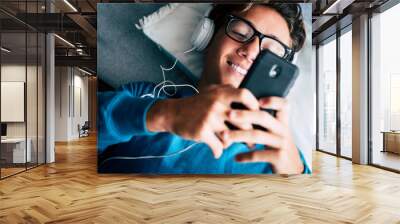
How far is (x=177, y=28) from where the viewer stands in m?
6.13

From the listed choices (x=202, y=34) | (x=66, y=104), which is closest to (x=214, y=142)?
(x=202, y=34)

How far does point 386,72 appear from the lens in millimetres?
7617

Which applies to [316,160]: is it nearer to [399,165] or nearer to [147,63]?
[399,165]

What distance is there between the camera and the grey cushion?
20.0ft

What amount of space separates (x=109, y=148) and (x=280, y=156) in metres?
2.74

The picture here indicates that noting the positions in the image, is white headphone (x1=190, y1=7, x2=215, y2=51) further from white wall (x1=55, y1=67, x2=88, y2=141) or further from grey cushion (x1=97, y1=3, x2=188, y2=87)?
white wall (x1=55, y1=67, x2=88, y2=141)

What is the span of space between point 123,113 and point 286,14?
9.96 ft

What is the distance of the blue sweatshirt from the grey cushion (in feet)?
0.63

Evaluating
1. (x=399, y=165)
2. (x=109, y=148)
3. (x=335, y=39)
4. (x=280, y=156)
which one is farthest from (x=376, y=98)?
(x=109, y=148)

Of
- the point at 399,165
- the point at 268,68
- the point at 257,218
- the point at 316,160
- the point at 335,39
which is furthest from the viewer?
the point at 335,39

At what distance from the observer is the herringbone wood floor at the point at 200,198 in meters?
3.93

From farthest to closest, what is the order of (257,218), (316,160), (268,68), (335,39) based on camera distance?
(335,39) < (316,160) < (268,68) < (257,218)

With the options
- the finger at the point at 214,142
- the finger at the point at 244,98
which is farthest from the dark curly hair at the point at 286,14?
the finger at the point at 214,142

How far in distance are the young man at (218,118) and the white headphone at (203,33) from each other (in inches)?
3.2
